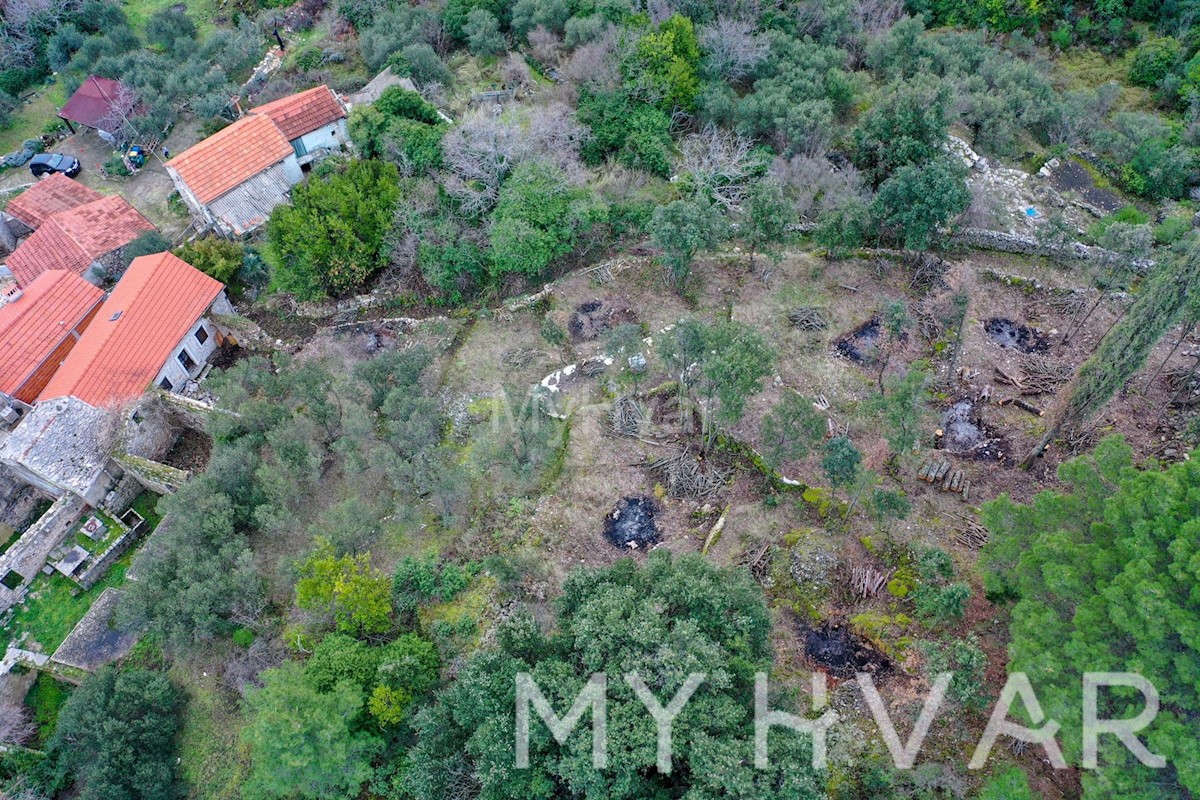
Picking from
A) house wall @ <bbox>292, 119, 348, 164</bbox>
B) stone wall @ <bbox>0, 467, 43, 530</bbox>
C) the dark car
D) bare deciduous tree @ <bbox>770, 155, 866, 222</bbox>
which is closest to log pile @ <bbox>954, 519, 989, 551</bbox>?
bare deciduous tree @ <bbox>770, 155, 866, 222</bbox>

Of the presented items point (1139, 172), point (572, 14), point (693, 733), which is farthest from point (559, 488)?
point (1139, 172)

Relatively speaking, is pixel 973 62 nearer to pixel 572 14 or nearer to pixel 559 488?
pixel 572 14

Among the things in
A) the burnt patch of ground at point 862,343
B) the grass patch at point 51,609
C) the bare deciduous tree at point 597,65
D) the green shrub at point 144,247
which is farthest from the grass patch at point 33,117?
the burnt patch of ground at point 862,343

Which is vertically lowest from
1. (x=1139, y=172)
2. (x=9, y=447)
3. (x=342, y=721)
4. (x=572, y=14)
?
(x=1139, y=172)

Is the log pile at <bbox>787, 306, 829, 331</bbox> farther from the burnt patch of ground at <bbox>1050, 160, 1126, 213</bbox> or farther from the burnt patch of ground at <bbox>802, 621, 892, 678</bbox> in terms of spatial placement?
the burnt patch of ground at <bbox>1050, 160, 1126, 213</bbox>

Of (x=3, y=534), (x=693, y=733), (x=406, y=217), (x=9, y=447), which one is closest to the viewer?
(x=693, y=733)

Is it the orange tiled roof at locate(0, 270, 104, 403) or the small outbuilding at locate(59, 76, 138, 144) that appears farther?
the small outbuilding at locate(59, 76, 138, 144)
